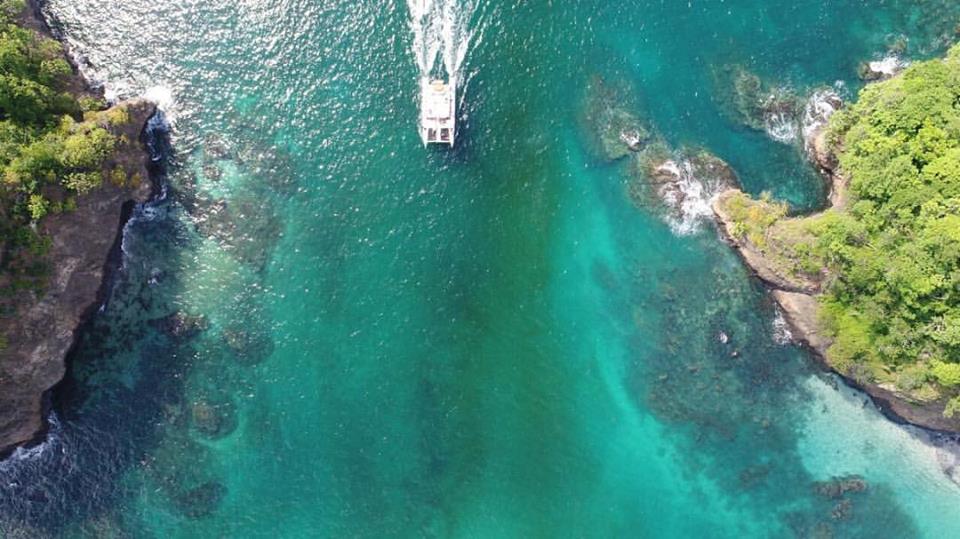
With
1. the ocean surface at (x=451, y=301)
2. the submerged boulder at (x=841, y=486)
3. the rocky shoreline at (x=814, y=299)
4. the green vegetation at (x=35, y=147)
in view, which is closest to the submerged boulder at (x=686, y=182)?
the ocean surface at (x=451, y=301)

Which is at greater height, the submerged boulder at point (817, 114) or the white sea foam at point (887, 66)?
the white sea foam at point (887, 66)

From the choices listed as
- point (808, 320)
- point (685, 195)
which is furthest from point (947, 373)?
point (685, 195)

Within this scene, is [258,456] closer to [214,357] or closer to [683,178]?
[214,357]

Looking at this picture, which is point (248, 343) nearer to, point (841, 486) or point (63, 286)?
point (63, 286)

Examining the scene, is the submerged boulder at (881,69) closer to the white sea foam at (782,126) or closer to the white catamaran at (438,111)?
the white sea foam at (782,126)

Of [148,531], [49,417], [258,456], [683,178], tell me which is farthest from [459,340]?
[49,417]
